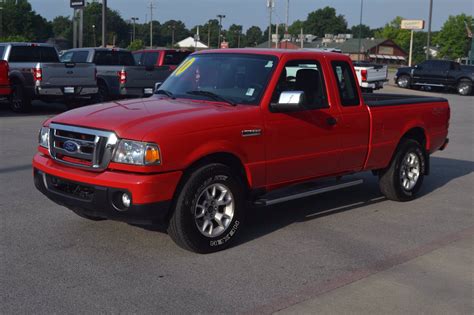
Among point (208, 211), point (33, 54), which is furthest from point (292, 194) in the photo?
point (33, 54)

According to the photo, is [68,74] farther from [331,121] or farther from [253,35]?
[253,35]

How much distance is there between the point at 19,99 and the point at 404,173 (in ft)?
41.3

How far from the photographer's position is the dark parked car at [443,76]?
110 feet

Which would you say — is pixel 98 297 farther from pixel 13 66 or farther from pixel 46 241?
pixel 13 66

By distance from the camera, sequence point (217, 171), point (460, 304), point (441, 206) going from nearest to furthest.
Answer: point (460, 304) → point (217, 171) → point (441, 206)

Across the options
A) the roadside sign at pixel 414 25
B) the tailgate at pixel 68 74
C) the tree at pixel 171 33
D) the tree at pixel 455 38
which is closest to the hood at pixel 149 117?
the tailgate at pixel 68 74

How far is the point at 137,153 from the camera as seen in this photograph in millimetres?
5023

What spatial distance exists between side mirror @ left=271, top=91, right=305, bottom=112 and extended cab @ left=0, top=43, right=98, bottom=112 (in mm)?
11961

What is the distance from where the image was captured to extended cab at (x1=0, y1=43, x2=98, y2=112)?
1656cm

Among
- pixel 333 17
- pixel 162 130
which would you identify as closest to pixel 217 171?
pixel 162 130

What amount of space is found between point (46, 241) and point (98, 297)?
60.6 inches

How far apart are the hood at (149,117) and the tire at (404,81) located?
32.3m

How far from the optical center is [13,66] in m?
17.2

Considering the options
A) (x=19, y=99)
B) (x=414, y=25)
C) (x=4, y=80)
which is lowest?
(x=19, y=99)
